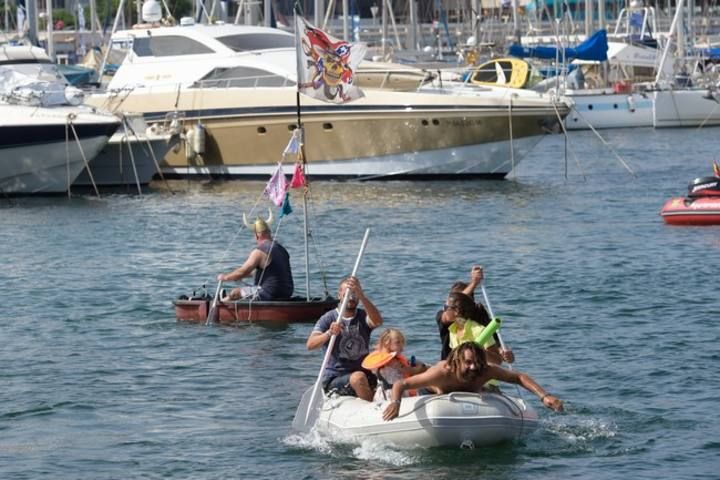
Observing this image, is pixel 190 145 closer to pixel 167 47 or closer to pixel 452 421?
pixel 167 47

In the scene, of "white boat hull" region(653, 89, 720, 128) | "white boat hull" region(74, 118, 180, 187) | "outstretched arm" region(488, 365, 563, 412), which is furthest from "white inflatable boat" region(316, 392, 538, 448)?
"white boat hull" region(653, 89, 720, 128)

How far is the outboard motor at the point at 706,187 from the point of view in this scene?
Answer: 31.2 metres

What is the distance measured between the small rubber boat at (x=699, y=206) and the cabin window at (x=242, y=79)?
12.1 meters

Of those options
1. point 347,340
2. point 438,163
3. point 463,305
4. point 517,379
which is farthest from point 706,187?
point 517,379

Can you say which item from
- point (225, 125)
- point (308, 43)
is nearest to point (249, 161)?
point (225, 125)

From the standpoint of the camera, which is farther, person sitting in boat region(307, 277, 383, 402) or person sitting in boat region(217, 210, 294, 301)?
person sitting in boat region(217, 210, 294, 301)

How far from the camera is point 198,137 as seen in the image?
4116cm

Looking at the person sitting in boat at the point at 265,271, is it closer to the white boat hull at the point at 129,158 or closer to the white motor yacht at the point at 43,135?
the white motor yacht at the point at 43,135

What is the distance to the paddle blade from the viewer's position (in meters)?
15.3

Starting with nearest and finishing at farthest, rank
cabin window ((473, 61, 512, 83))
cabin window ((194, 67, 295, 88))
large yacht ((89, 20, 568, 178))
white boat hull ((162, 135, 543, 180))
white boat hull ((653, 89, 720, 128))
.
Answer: large yacht ((89, 20, 568, 178)) → white boat hull ((162, 135, 543, 180)) → cabin window ((194, 67, 295, 88)) → cabin window ((473, 61, 512, 83)) → white boat hull ((653, 89, 720, 128))

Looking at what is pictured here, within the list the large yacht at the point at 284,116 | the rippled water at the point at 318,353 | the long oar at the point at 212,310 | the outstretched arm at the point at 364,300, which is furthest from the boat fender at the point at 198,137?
the outstretched arm at the point at 364,300

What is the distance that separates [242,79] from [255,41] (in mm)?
1460

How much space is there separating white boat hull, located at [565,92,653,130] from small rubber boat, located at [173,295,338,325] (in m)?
43.6

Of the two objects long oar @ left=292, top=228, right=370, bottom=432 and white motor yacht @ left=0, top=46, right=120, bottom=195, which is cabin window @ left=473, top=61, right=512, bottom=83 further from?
long oar @ left=292, top=228, right=370, bottom=432
